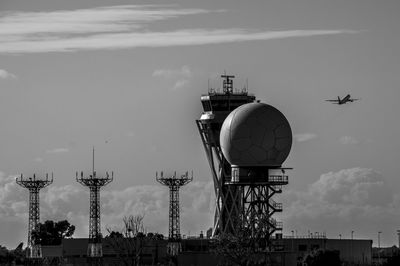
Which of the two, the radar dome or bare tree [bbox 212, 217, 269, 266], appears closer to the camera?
bare tree [bbox 212, 217, 269, 266]

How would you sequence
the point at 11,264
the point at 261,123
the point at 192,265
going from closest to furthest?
the point at 261,123
the point at 192,265
the point at 11,264

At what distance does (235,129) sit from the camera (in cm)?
16388

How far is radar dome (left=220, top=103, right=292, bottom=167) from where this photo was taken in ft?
532

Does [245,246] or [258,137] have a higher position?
[258,137]

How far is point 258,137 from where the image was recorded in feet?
532

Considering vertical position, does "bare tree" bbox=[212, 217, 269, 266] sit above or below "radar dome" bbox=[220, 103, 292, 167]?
below

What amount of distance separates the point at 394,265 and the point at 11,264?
59641mm

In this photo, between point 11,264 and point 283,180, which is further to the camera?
point 11,264

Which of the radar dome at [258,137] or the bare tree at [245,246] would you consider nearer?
the bare tree at [245,246]

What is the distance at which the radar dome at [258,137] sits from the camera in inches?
6388

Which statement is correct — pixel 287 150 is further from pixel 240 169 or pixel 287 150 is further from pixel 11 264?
pixel 11 264

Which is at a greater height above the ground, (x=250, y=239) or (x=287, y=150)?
(x=287, y=150)

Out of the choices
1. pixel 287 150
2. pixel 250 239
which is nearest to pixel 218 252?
pixel 250 239

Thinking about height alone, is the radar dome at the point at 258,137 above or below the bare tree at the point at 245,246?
above
